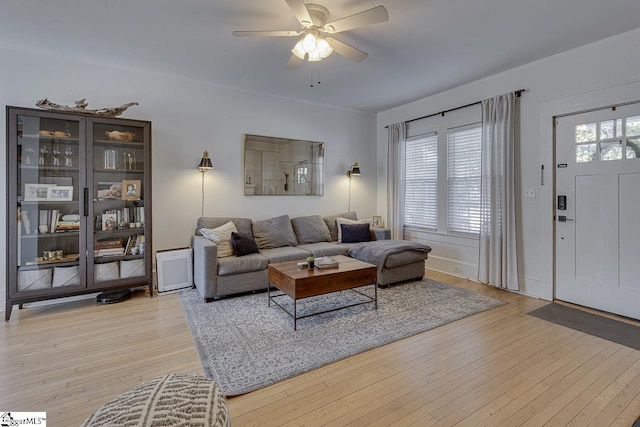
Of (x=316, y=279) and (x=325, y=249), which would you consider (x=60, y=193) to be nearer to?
(x=316, y=279)

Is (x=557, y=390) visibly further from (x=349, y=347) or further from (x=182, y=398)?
(x=182, y=398)

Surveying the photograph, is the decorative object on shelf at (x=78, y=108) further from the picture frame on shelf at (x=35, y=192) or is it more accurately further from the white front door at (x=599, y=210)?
the white front door at (x=599, y=210)

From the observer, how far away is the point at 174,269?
3.72 meters

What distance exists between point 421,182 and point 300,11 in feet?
11.5

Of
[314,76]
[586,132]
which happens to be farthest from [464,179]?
[314,76]

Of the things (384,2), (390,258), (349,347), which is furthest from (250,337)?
(384,2)

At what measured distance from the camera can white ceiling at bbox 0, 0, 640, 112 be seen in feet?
8.09

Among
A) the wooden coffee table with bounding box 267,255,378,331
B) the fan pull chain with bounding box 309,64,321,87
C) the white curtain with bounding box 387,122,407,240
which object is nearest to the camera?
the wooden coffee table with bounding box 267,255,378,331

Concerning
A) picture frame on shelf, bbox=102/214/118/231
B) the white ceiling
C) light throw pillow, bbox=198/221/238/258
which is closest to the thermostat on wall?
light throw pillow, bbox=198/221/238/258

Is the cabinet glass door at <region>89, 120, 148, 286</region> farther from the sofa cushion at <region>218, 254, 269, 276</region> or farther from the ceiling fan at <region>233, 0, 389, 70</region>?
the ceiling fan at <region>233, 0, 389, 70</region>

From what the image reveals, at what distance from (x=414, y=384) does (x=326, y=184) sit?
3.74 m

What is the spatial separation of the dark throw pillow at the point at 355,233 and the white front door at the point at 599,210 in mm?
2359

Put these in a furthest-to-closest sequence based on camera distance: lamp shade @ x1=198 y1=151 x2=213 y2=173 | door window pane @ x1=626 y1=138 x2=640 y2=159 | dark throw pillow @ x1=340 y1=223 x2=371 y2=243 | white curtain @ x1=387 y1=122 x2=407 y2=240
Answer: white curtain @ x1=387 y1=122 x2=407 y2=240 → dark throw pillow @ x1=340 y1=223 x2=371 y2=243 → lamp shade @ x1=198 y1=151 x2=213 y2=173 → door window pane @ x1=626 y1=138 x2=640 y2=159

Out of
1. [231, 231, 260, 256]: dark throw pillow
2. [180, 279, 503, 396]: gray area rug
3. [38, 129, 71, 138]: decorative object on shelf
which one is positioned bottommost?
[180, 279, 503, 396]: gray area rug
